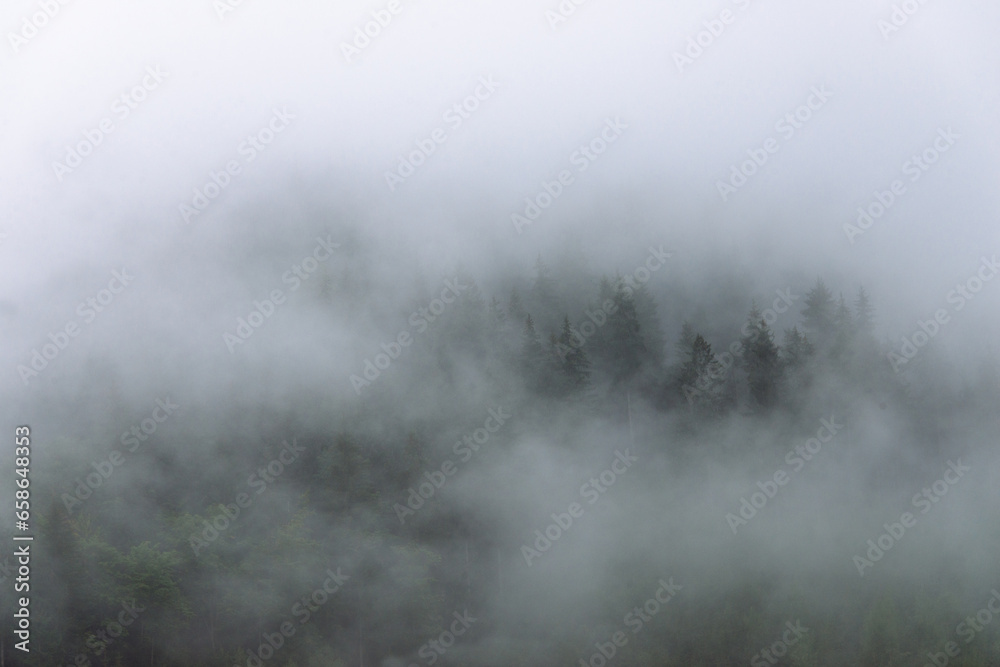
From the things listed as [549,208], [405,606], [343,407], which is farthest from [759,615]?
[549,208]

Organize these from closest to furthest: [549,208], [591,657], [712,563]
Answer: [591,657]
[712,563]
[549,208]

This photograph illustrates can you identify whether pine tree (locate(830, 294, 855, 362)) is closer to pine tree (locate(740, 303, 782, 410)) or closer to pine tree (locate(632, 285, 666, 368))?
pine tree (locate(740, 303, 782, 410))

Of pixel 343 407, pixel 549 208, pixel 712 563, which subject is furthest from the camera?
pixel 549 208

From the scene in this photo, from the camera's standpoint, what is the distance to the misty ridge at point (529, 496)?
51.8m

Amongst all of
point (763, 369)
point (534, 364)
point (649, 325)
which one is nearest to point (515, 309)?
point (534, 364)

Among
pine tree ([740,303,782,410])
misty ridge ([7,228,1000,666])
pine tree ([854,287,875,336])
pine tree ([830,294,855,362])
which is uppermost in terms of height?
pine tree ([854,287,875,336])

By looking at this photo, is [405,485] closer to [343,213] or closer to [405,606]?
[405,606]

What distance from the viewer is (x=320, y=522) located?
55.5 metres

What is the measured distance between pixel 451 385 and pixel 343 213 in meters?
33.9

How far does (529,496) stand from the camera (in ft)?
201

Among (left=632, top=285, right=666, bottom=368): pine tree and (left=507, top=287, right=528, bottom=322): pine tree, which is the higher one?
(left=632, top=285, right=666, bottom=368): pine tree

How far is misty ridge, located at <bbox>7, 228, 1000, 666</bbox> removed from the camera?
51781 mm

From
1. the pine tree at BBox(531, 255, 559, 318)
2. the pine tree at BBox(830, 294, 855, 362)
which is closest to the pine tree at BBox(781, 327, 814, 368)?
the pine tree at BBox(830, 294, 855, 362)

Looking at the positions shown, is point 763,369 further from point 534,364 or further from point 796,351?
point 534,364
